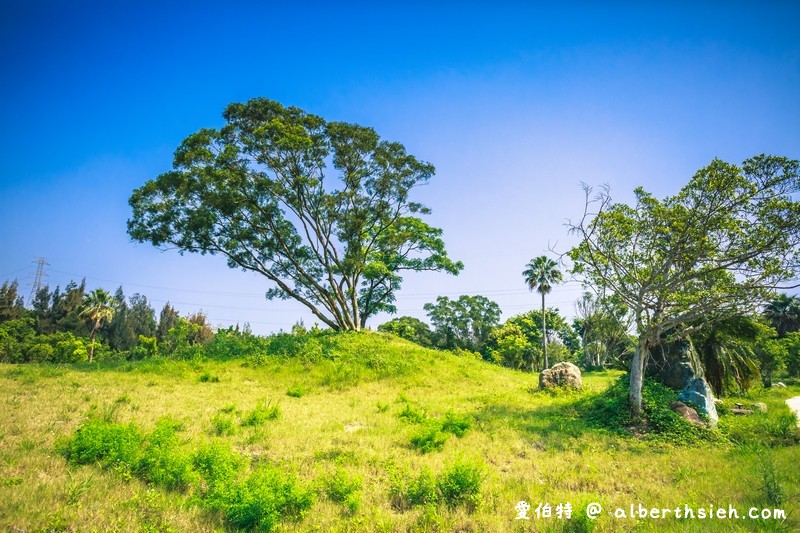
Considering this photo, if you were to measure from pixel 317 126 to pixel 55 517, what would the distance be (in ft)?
81.5

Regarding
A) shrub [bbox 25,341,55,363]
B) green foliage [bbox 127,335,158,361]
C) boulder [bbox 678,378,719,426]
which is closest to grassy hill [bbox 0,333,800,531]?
boulder [bbox 678,378,719,426]

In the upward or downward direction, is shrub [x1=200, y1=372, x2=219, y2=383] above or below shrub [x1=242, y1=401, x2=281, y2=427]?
above

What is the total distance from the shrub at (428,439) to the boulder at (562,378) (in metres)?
11.1

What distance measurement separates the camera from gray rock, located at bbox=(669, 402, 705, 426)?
11.4 metres

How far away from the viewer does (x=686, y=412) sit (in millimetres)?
11781

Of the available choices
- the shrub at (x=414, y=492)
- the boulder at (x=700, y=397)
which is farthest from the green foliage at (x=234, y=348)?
the boulder at (x=700, y=397)

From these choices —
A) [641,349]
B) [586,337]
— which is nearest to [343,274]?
[641,349]

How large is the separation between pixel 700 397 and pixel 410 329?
131 ft

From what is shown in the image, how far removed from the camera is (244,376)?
755 inches

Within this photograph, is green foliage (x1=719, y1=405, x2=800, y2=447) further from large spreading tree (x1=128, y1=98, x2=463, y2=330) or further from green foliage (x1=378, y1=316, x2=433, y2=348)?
green foliage (x1=378, y1=316, x2=433, y2=348)

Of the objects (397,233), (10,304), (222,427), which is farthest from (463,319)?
(10,304)

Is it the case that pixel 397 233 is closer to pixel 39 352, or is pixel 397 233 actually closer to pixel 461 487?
pixel 461 487

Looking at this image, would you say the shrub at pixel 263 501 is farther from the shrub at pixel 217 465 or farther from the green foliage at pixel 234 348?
the green foliage at pixel 234 348

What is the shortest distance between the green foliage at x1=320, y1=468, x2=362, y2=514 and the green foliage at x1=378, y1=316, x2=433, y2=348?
147 feet
